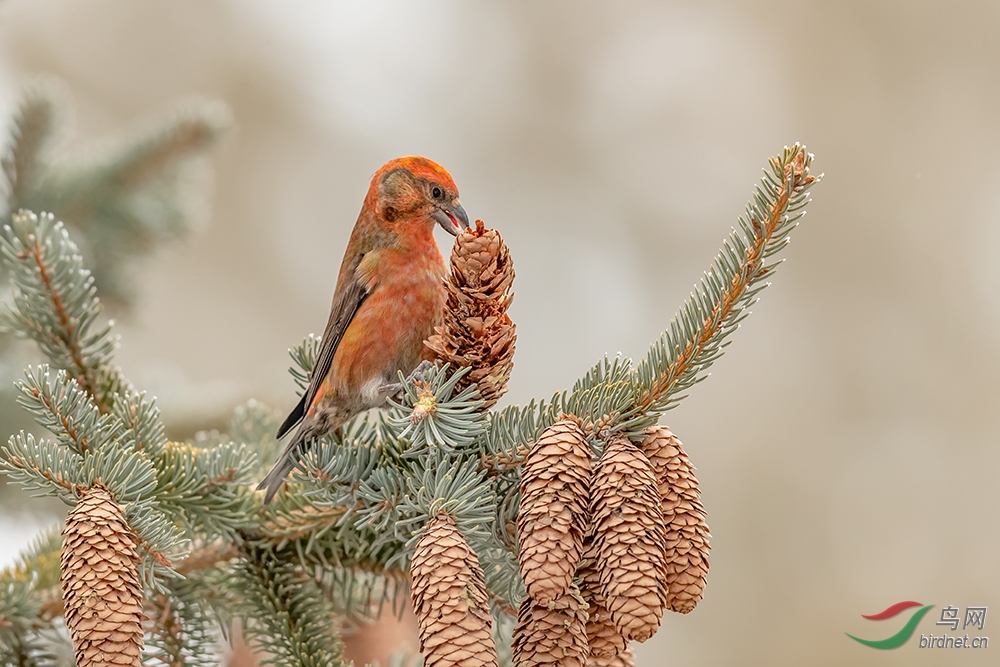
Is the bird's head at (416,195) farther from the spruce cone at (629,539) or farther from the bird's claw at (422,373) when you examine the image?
the spruce cone at (629,539)

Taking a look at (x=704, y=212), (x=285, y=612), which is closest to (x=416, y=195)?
(x=285, y=612)

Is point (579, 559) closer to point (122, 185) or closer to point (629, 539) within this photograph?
point (629, 539)

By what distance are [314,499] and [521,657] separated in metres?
0.46

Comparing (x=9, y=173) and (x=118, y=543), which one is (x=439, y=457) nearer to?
(x=118, y=543)

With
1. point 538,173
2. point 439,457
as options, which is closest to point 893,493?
point 538,173

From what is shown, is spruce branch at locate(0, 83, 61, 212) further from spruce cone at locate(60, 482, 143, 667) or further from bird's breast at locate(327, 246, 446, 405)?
spruce cone at locate(60, 482, 143, 667)

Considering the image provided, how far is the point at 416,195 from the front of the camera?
1649mm

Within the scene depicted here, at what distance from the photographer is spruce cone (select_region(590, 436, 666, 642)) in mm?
910

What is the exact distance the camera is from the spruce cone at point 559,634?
3.22 ft

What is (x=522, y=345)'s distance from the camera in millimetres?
5574

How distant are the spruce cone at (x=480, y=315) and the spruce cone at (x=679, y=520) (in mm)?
235
